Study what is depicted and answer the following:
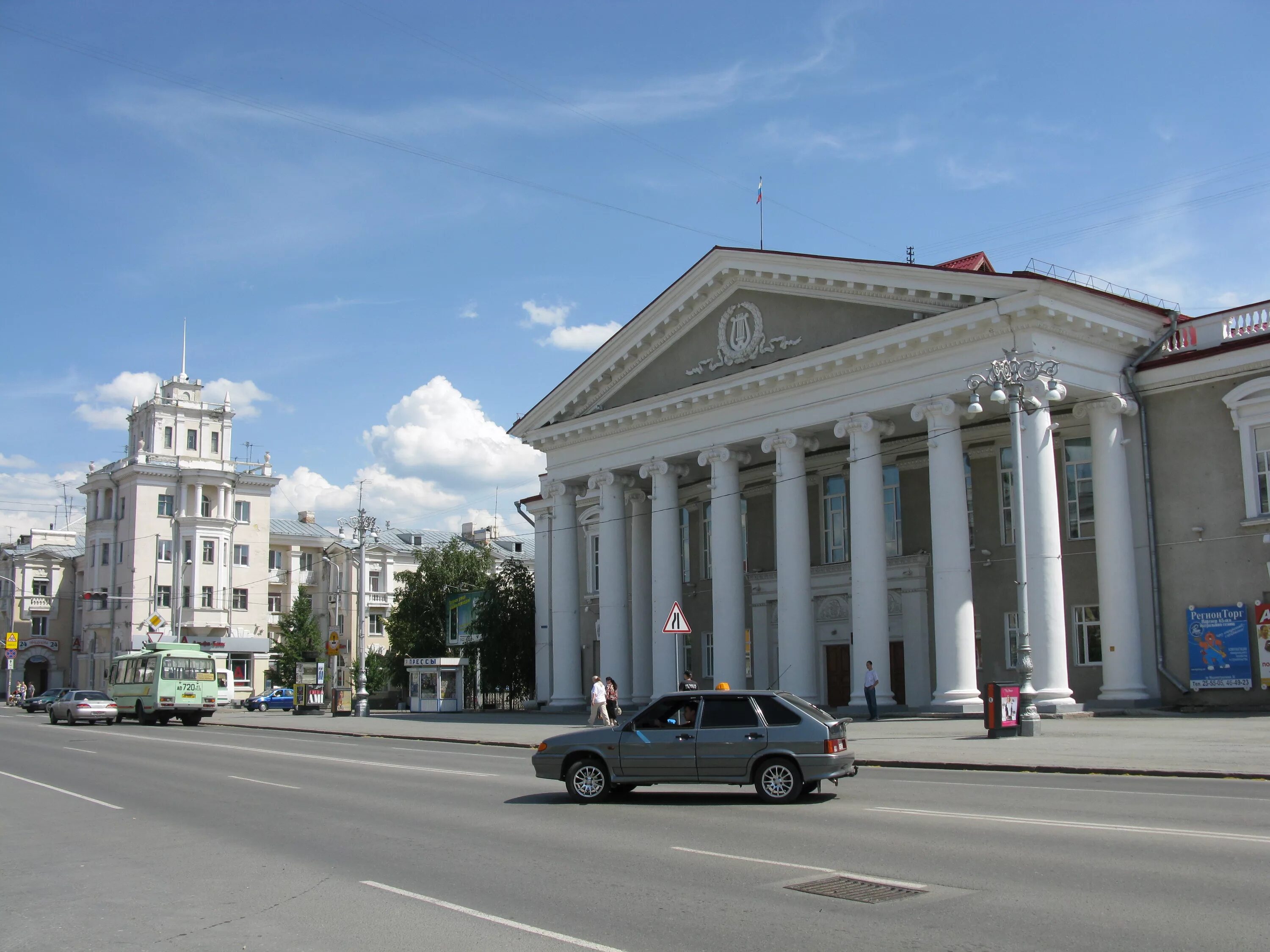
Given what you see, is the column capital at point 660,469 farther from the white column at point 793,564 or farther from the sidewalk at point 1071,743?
the sidewalk at point 1071,743

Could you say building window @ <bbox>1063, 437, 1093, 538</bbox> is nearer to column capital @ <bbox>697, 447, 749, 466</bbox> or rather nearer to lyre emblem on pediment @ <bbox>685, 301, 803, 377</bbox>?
lyre emblem on pediment @ <bbox>685, 301, 803, 377</bbox>

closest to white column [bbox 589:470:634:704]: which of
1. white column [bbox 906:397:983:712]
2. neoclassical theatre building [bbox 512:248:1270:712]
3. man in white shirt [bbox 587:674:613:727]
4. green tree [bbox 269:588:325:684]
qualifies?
neoclassical theatre building [bbox 512:248:1270:712]

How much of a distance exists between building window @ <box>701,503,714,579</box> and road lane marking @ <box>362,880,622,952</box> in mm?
35147

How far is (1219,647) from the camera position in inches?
1115

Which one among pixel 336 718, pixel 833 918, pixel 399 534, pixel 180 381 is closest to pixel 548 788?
pixel 833 918

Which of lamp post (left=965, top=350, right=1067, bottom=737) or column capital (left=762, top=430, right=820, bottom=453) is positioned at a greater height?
column capital (left=762, top=430, right=820, bottom=453)

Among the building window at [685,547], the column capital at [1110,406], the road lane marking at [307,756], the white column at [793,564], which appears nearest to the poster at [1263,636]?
the column capital at [1110,406]

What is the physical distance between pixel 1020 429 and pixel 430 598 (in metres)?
43.3

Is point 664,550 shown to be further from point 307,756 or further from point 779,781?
point 779,781

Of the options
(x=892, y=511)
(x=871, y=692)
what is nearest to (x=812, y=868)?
(x=871, y=692)

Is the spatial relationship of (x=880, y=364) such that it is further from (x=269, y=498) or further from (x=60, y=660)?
(x=60, y=660)

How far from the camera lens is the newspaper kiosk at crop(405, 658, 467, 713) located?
48781 mm

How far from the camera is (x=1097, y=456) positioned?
30219mm

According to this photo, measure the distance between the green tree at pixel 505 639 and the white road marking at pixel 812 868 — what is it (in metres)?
43.4
